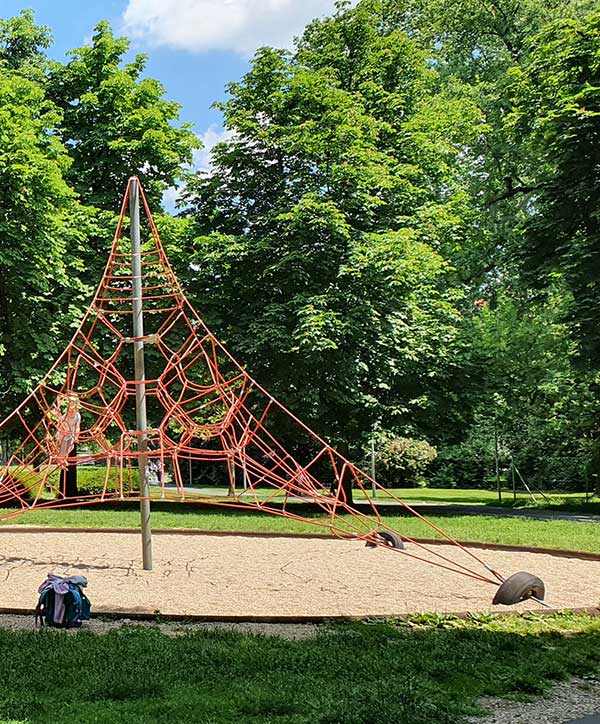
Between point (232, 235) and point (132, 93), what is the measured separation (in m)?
5.00

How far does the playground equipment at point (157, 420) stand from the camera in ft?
29.7

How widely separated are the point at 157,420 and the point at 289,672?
15167 mm

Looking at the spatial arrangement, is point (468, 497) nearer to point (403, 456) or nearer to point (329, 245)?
point (403, 456)

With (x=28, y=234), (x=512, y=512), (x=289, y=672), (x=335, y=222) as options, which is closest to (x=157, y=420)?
(x=28, y=234)

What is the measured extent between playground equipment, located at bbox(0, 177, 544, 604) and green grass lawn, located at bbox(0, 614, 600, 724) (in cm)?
165

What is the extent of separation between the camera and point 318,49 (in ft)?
73.8

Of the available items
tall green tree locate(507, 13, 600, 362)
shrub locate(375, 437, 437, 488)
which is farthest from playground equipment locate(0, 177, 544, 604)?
tall green tree locate(507, 13, 600, 362)

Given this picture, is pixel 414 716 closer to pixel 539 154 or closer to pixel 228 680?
pixel 228 680

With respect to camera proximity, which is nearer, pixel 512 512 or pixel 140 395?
pixel 140 395

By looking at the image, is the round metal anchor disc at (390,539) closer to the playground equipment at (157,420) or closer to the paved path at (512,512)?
the playground equipment at (157,420)

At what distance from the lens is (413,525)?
14.9 metres

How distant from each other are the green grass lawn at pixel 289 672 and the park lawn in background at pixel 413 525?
20.2 ft

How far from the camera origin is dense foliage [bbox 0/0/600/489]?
58.2 feet

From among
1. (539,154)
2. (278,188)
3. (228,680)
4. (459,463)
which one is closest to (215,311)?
(278,188)
